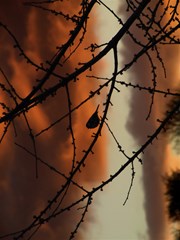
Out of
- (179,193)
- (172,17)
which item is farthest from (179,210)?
(172,17)

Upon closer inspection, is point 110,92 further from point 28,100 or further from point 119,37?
point 28,100

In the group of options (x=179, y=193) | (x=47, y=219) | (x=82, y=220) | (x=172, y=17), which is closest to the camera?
(x=47, y=219)

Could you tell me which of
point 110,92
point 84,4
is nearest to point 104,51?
point 110,92

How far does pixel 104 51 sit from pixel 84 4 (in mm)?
949

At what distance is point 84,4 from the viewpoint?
3.50m

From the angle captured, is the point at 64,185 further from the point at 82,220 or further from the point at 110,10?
the point at 110,10

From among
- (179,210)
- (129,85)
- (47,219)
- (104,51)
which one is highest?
(179,210)

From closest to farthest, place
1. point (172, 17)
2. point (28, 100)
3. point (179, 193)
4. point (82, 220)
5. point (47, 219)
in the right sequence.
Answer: point (28, 100), point (47, 219), point (82, 220), point (172, 17), point (179, 193)

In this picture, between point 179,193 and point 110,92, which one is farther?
point 179,193

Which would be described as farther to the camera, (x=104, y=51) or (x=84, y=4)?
(x=84, y=4)

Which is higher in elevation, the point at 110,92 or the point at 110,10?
the point at 110,10

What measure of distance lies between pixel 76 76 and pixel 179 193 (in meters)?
13.6

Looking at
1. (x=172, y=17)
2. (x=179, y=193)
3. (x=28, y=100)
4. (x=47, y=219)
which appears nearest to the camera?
(x=28, y=100)

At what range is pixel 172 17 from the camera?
3.49m
